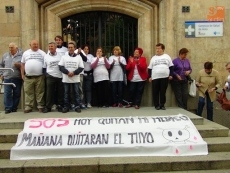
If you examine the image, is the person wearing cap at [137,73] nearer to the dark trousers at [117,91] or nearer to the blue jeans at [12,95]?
the dark trousers at [117,91]

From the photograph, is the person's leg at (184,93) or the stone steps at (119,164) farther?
the person's leg at (184,93)

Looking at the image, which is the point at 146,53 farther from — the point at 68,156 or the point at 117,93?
the point at 68,156

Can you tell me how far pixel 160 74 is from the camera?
25.8 ft

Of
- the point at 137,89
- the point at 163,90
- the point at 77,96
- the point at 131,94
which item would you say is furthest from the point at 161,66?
the point at 77,96

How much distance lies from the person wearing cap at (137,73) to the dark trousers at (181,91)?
0.84 metres

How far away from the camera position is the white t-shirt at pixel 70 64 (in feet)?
24.3

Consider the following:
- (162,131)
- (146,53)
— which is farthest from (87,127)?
(146,53)

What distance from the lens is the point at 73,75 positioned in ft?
24.3

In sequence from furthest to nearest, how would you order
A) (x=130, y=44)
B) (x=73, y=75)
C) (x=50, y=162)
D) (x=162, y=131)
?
1. (x=130, y=44)
2. (x=73, y=75)
3. (x=162, y=131)
4. (x=50, y=162)

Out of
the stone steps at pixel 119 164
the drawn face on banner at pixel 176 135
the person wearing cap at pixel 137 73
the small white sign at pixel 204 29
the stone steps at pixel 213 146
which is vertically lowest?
the stone steps at pixel 119 164

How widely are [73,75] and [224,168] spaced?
377cm

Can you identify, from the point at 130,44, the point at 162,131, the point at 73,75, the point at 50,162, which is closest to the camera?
→ the point at 50,162

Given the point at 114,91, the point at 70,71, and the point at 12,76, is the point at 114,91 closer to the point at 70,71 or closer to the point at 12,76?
the point at 70,71

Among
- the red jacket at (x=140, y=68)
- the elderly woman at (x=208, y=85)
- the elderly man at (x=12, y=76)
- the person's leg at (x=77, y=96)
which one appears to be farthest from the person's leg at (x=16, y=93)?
the elderly woman at (x=208, y=85)
